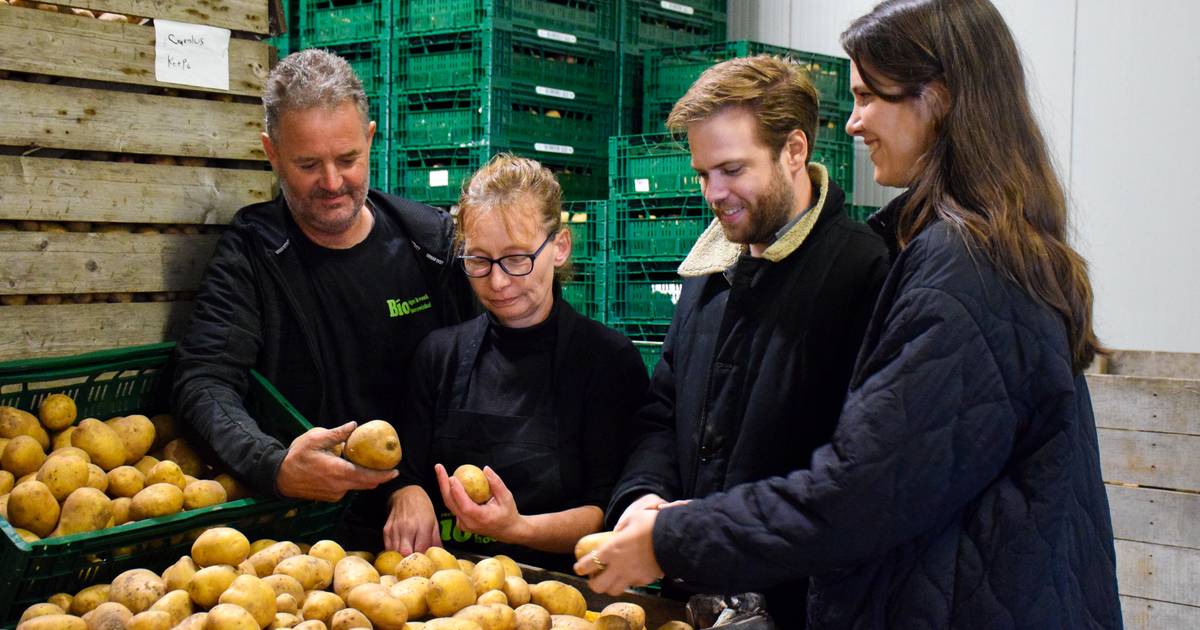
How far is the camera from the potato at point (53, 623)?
5.15 feet

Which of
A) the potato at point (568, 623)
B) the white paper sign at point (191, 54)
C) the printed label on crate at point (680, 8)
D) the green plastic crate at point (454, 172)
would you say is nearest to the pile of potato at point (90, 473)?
the potato at point (568, 623)

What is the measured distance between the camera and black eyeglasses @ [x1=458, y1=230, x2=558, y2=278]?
2.16 m

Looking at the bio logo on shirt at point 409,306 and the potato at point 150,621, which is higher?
the bio logo on shirt at point 409,306

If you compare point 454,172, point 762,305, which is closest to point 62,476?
point 762,305

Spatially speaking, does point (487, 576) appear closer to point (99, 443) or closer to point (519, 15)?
point (99, 443)

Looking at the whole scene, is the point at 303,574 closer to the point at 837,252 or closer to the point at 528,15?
the point at 837,252

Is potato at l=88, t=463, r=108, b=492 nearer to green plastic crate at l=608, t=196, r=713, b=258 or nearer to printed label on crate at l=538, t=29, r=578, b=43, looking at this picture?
green plastic crate at l=608, t=196, r=713, b=258

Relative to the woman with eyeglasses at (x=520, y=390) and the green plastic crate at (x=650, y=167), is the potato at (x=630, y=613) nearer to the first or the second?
the woman with eyeglasses at (x=520, y=390)

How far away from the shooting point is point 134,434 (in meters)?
2.22

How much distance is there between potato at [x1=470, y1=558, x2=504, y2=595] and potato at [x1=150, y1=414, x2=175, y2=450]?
0.87 metres

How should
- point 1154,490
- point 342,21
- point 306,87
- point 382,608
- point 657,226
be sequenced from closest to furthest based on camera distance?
point 382,608
point 306,87
point 1154,490
point 657,226
point 342,21

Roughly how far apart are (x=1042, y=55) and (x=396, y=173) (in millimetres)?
2801

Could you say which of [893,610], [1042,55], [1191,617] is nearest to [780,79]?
[893,610]

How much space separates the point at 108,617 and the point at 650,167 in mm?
2993
